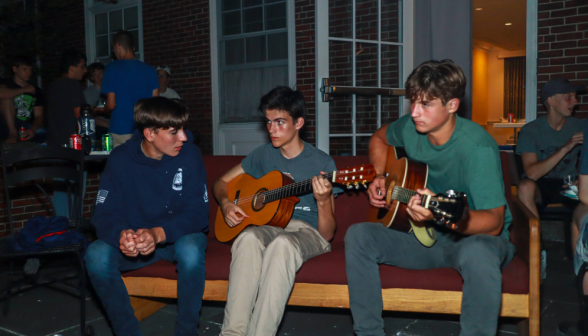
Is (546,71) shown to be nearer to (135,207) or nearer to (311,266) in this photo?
(311,266)

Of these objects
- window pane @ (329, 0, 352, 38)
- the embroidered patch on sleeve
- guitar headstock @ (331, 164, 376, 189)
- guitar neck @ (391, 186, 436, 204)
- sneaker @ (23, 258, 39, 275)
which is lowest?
sneaker @ (23, 258, 39, 275)

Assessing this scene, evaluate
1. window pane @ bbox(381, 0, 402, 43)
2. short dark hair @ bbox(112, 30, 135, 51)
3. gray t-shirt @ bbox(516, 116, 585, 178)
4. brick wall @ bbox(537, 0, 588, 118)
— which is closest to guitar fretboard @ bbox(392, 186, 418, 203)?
gray t-shirt @ bbox(516, 116, 585, 178)

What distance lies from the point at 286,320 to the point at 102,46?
5.75m

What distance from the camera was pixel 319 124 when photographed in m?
3.80

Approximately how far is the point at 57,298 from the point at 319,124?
7.05 ft

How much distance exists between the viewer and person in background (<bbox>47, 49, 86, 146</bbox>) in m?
4.06

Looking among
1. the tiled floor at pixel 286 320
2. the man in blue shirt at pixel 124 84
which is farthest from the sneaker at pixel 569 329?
the man in blue shirt at pixel 124 84

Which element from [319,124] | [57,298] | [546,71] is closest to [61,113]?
[57,298]

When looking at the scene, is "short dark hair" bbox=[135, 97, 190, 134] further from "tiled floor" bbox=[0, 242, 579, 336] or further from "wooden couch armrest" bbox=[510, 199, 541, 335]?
"wooden couch armrest" bbox=[510, 199, 541, 335]

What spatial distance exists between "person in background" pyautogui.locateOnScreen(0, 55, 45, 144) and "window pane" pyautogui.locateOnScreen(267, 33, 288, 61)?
248 cm

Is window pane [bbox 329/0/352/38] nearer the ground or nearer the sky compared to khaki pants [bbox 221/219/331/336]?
nearer the sky

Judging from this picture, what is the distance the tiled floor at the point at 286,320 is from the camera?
230cm

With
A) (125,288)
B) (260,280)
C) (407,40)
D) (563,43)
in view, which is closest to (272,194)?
(260,280)

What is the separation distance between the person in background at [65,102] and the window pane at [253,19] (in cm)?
225
